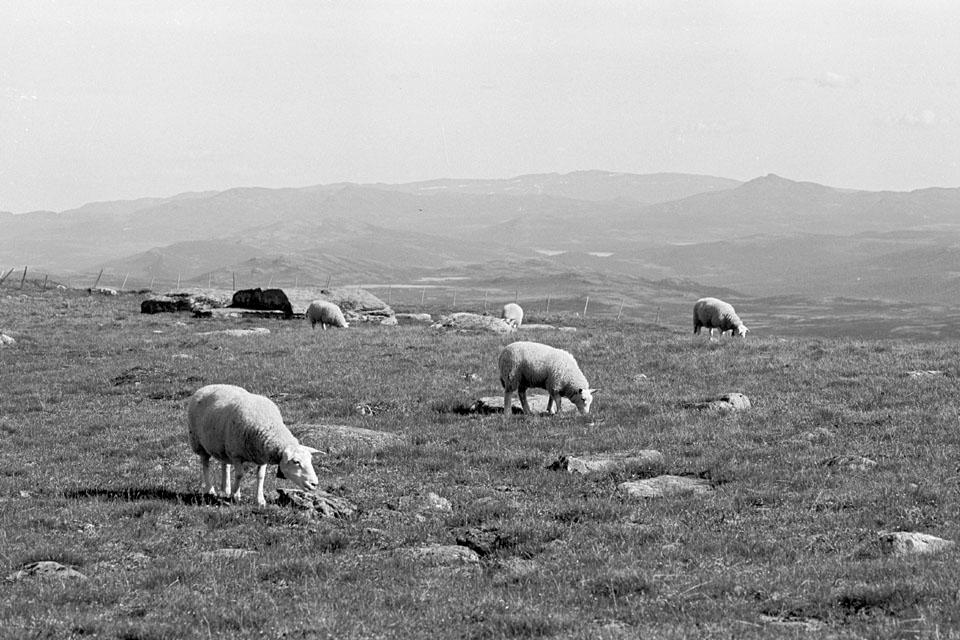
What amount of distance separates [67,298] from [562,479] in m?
56.2

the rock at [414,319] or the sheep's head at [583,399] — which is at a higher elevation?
the sheep's head at [583,399]

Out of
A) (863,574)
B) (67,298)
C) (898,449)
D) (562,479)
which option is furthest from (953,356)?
(67,298)

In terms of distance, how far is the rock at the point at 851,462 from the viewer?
18.2 metres

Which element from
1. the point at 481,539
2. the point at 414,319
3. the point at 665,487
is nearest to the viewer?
the point at 481,539

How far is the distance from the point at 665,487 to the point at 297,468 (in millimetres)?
6344

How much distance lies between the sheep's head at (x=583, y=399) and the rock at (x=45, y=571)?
47.2 ft

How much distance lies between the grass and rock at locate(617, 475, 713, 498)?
1.34 feet

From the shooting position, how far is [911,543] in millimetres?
13281

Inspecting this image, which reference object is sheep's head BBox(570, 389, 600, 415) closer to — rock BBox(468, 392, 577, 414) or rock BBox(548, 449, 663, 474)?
rock BBox(468, 392, 577, 414)

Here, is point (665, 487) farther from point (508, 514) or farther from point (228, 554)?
point (228, 554)

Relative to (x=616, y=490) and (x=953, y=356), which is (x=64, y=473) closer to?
(x=616, y=490)

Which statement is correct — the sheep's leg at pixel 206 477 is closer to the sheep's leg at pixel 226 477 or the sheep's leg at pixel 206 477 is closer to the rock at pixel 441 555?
the sheep's leg at pixel 226 477

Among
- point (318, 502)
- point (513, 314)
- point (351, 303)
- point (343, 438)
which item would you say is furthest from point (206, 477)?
point (351, 303)

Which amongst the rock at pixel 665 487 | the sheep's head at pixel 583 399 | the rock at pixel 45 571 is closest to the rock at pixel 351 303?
the sheep's head at pixel 583 399
